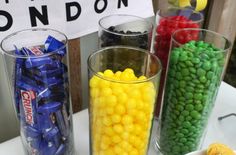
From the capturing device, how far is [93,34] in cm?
64

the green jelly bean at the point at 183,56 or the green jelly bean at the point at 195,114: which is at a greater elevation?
the green jelly bean at the point at 183,56

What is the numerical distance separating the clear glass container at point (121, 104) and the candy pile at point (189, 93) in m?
0.05

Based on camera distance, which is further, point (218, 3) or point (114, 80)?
point (218, 3)

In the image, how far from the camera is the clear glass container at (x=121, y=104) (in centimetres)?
A: 39

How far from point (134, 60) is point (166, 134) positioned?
15 cm

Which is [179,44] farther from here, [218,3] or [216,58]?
[218,3]

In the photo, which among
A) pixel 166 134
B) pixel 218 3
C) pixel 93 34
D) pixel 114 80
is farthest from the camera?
pixel 218 3

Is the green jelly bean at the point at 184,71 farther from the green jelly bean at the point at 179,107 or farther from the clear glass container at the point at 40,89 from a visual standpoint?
the clear glass container at the point at 40,89

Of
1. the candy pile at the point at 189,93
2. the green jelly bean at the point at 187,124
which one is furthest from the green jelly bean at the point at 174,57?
the green jelly bean at the point at 187,124

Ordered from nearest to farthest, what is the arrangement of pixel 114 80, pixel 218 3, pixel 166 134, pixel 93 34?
pixel 114 80 < pixel 166 134 < pixel 93 34 < pixel 218 3

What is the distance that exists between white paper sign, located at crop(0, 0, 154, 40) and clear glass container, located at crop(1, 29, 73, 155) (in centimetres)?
3

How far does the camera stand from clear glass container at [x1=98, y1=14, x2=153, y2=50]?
0.52 m

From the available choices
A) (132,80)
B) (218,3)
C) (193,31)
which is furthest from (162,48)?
(218,3)

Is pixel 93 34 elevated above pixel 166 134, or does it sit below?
above
